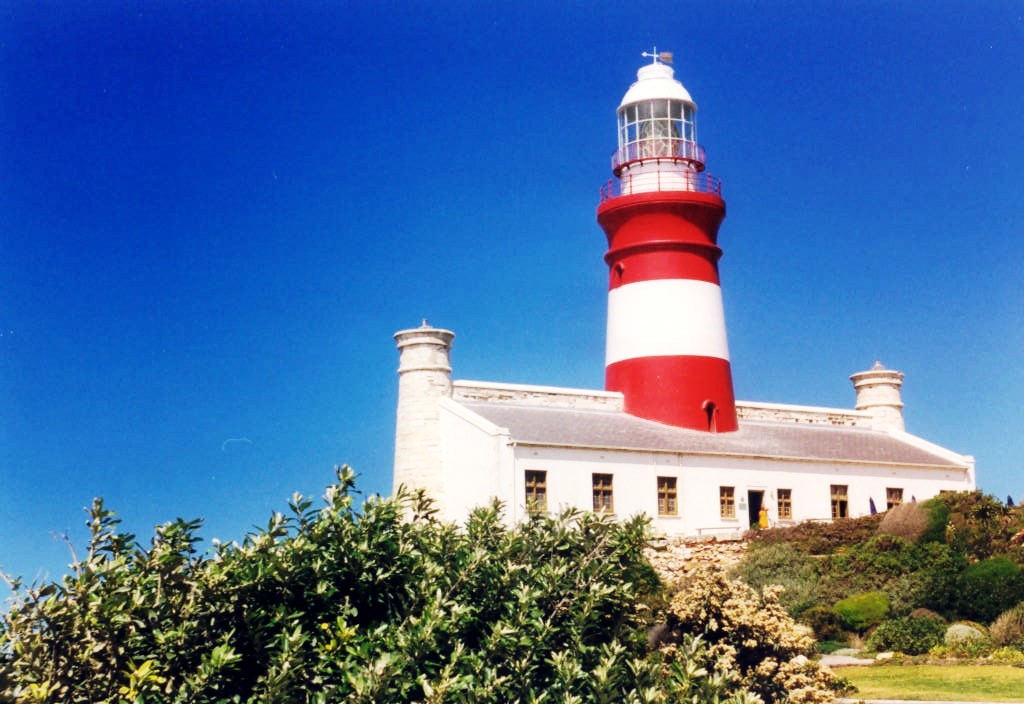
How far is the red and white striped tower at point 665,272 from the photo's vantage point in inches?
1304

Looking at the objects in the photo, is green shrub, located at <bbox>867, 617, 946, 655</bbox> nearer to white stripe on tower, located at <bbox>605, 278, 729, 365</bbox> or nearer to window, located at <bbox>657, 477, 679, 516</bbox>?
window, located at <bbox>657, 477, 679, 516</bbox>

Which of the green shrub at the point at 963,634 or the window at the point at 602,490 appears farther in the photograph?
the window at the point at 602,490

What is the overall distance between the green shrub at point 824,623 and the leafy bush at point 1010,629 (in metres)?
2.71

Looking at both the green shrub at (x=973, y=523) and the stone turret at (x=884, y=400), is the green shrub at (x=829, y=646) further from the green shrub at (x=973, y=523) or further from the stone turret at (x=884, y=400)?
the stone turret at (x=884, y=400)

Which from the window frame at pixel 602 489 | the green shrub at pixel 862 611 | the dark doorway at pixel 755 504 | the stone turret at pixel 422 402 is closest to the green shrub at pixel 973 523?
the green shrub at pixel 862 611

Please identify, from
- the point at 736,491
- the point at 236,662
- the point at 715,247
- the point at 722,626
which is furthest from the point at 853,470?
the point at 236,662

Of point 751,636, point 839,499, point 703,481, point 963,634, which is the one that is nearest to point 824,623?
point 963,634

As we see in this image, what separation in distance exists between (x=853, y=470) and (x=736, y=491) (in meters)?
4.42

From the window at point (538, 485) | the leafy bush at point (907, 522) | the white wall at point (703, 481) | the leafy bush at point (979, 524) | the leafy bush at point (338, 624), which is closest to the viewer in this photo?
the leafy bush at point (338, 624)

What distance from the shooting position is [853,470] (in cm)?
3366

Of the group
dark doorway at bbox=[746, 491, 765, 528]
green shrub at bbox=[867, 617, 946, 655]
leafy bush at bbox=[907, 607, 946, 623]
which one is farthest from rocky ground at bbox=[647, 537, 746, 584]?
green shrub at bbox=[867, 617, 946, 655]

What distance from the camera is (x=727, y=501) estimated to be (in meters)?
31.4

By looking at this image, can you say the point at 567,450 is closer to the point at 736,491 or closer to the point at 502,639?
the point at 736,491

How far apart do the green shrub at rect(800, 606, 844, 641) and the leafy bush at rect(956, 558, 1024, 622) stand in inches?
99.3
